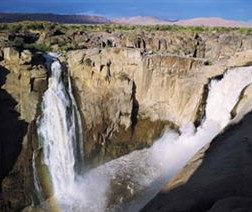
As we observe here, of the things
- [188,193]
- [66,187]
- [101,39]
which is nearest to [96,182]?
[66,187]

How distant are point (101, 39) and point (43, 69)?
11.3m

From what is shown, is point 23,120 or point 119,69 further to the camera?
point 119,69

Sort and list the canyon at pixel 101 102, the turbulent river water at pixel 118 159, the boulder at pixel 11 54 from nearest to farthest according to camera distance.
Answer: the turbulent river water at pixel 118 159
the canyon at pixel 101 102
the boulder at pixel 11 54

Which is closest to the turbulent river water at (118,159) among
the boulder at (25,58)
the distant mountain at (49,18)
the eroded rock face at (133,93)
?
the eroded rock face at (133,93)

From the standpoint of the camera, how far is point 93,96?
2794 centimetres

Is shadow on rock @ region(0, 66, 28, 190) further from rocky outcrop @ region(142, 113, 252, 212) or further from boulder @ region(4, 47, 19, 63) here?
rocky outcrop @ region(142, 113, 252, 212)

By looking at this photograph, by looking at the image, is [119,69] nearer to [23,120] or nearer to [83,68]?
[83,68]

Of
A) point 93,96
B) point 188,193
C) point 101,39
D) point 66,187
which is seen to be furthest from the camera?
point 101,39

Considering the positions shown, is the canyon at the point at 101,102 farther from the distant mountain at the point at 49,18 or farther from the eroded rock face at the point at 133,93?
the distant mountain at the point at 49,18

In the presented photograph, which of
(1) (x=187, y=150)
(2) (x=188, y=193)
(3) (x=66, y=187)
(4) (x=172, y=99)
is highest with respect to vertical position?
(2) (x=188, y=193)

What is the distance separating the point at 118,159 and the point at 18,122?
17.3 feet

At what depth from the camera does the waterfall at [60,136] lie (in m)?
25.2

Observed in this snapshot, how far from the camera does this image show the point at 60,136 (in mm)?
25750

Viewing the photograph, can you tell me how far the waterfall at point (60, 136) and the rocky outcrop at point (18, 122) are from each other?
527 millimetres
